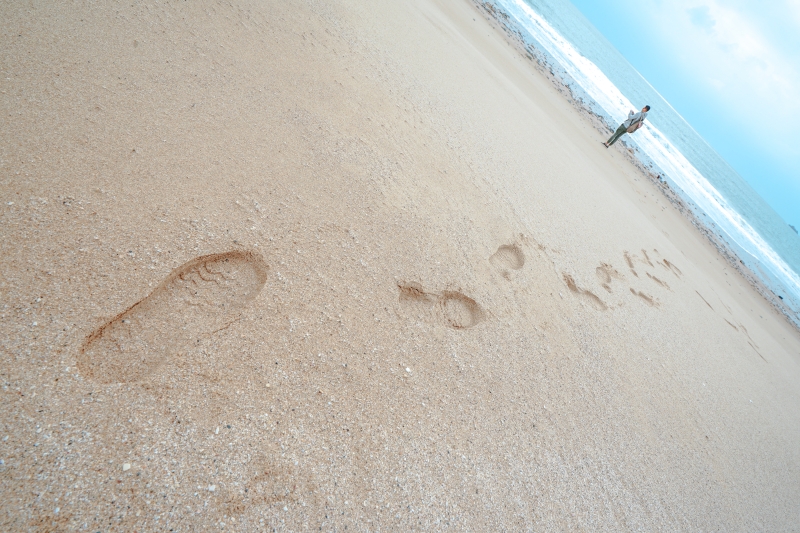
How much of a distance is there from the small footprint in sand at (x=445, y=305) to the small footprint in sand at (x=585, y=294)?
0.94 m

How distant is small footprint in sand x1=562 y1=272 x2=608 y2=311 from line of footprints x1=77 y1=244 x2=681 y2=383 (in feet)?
3.48

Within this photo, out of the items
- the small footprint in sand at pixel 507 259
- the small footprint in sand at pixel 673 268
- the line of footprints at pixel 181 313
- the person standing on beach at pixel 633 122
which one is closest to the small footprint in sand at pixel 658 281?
the small footprint in sand at pixel 673 268

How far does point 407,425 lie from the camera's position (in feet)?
4.70

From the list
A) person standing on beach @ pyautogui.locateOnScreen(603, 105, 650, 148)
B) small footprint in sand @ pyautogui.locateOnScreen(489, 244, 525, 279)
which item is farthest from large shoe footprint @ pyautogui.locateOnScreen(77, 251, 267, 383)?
person standing on beach @ pyautogui.locateOnScreen(603, 105, 650, 148)

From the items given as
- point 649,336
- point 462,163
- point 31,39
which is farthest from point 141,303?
point 649,336

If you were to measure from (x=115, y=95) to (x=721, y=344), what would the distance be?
496cm

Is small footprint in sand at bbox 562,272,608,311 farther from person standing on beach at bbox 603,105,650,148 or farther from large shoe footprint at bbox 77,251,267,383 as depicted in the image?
person standing on beach at bbox 603,105,650,148

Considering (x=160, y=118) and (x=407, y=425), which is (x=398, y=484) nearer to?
(x=407, y=425)

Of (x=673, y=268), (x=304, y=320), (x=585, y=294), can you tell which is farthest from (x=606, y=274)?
(x=304, y=320)

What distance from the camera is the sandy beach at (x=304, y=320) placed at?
1110mm

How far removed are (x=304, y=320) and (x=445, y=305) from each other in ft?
2.39

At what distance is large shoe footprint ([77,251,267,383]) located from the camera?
1.18m

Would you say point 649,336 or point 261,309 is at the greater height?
point 649,336

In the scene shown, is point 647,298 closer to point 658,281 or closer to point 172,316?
point 658,281
